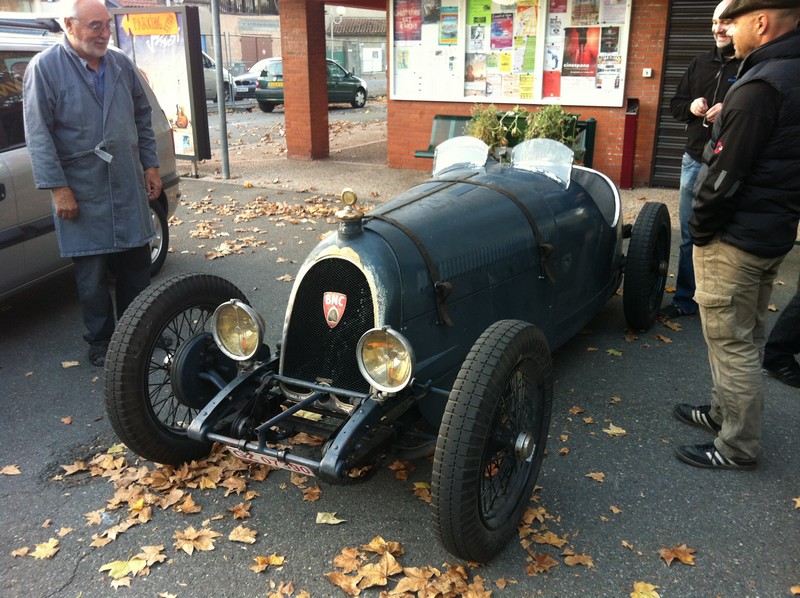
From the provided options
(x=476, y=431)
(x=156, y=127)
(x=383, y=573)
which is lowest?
(x=383, y=573)

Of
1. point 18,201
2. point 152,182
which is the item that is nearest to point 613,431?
point 152,182

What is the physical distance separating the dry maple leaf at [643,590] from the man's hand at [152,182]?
369 cm

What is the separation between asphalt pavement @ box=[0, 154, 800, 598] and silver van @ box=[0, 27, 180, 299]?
0.69m

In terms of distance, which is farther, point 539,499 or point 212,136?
point 212,136

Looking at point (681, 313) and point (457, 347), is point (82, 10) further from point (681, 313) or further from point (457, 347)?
point (681, 313)

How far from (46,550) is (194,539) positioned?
62 cm

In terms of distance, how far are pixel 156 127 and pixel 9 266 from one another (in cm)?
198

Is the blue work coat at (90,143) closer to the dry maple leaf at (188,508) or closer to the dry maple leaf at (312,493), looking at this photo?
the dry maple leaf at (188,508)

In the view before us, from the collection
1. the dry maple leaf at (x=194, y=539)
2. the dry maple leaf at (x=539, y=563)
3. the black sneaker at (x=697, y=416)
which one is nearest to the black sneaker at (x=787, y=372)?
the black sneaker at (x=697, y=416)

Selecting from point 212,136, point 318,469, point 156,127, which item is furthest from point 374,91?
point 318,469

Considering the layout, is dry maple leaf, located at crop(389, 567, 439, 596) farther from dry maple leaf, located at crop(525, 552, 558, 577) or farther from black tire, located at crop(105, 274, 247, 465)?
black tire, located at crop(105, 274, 247, 465)

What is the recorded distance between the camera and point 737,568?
279cm

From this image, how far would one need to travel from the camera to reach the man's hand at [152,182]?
4641 millimetres

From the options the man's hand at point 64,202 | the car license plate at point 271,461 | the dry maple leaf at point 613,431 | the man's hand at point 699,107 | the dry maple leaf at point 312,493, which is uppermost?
the man's hand at point 699,107
